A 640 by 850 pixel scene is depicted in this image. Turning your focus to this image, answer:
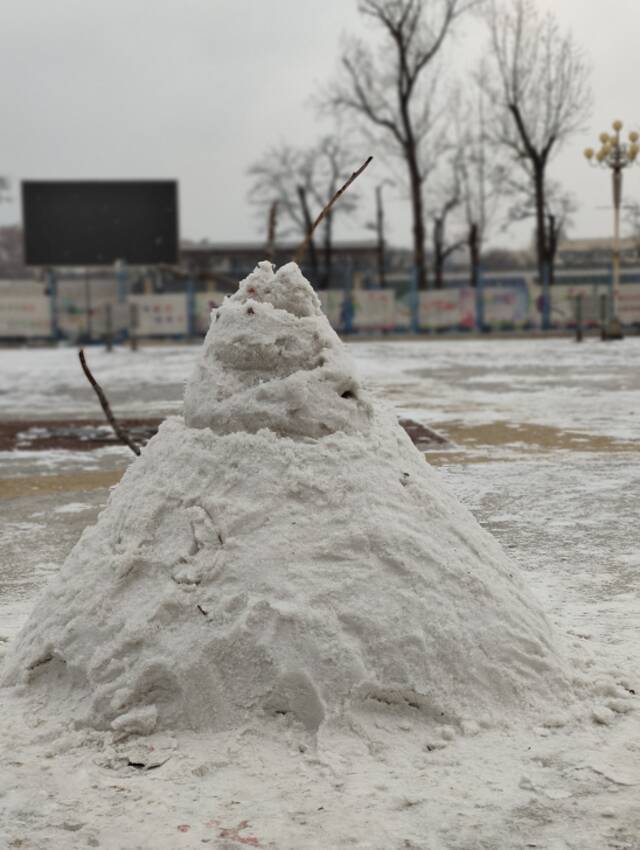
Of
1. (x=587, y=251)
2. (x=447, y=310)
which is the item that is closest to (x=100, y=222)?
(x=447, y=310)

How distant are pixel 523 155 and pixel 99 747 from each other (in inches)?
1624

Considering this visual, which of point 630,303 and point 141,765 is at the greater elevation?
point 630,303

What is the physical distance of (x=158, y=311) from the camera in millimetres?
32094

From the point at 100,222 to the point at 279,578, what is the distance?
121ft

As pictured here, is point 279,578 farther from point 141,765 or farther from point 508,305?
point 508,305

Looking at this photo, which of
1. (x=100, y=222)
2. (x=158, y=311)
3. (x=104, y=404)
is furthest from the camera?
(x=100, y=222)

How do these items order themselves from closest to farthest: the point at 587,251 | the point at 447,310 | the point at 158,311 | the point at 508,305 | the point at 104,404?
1. the point at 104,404
2. the point at 158,311
3. the point at 508,305
4. the point at 447,310
5. the point at 587,251

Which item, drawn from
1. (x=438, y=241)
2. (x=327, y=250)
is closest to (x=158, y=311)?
(x=327, y=250)

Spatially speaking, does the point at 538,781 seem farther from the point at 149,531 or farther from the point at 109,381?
the point at 109,381

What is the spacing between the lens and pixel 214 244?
80.8 metres

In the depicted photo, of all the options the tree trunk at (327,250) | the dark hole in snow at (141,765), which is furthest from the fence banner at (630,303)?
the dark hole in snow at (141,765)

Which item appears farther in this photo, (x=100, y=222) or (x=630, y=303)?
(x=100, y=222)

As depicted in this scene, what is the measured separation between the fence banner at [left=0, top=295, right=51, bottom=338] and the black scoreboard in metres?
6.23

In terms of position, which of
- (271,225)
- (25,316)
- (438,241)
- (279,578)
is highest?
(438,241)
